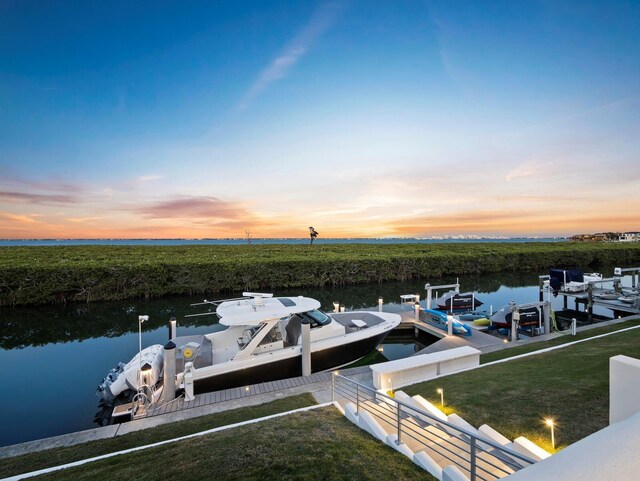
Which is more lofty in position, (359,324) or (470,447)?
(470,447)

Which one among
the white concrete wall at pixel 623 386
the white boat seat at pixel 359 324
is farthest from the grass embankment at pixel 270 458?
the white boat seat at pixel 359 324

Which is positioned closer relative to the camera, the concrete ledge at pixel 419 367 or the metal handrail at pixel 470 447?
the metal handrail at pixel 470 447

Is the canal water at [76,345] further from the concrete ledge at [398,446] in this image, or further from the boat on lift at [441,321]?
the concrete ledge at [398,446]

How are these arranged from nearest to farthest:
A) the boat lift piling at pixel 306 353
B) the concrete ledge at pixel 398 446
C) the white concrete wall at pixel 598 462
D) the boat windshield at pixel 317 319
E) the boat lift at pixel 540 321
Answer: the white concrete wall at pixel 598 462
the concrete ledge at pixel 398 446
the boat lift piling at pixel 306 353
the boat windshield at pixel 317 319
the boat lift at pixel 540 321

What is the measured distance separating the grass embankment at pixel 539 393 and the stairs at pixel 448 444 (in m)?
0.60

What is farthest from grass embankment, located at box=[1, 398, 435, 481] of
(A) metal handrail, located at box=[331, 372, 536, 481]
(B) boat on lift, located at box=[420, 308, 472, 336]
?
(B) boat on lift, located at box=[420, 308, 472, 336]

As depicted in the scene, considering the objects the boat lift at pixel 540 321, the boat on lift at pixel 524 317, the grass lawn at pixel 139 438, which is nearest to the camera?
the grass lawn at pixel 139 438

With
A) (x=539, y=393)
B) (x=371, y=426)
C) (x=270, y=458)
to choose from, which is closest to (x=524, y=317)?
(x=539, y=393)

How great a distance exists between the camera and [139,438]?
6.18 meters

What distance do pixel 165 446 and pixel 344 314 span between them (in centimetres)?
936

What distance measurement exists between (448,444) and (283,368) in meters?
5.84

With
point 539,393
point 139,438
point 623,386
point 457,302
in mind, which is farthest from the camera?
point 457,302

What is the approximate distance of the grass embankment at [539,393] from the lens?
5.18 metres

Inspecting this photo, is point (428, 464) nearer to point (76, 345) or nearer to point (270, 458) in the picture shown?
point (270, 458)
